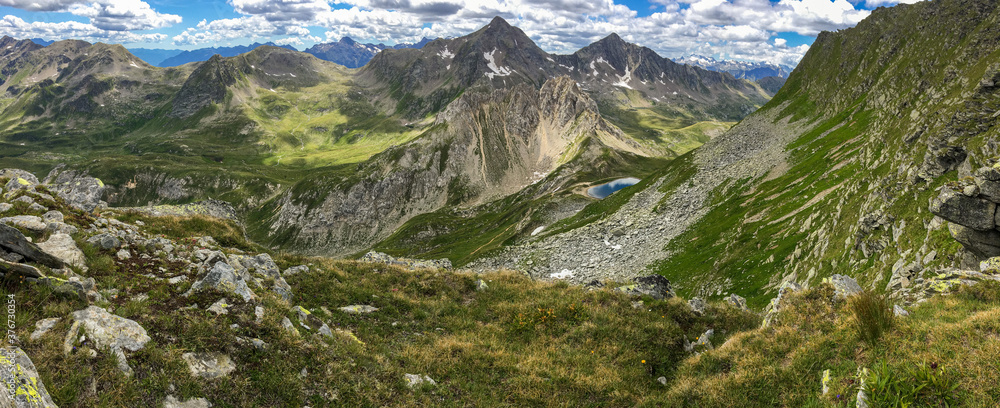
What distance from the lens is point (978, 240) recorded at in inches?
687

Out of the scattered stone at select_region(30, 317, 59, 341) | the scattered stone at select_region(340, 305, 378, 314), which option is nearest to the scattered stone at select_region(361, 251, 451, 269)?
Answer: the scattered stone at select_region(340, 305, 378, 314)

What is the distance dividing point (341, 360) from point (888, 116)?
86148 mm

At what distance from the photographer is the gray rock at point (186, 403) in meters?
9.82

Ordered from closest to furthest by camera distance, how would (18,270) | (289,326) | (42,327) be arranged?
(42,327)
(18,270)
(289,326)

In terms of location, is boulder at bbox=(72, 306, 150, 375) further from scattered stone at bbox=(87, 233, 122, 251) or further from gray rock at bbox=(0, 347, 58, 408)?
scattered stone at bbox=(87, 233, 122, 251)

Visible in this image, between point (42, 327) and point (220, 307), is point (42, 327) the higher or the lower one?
the higher one

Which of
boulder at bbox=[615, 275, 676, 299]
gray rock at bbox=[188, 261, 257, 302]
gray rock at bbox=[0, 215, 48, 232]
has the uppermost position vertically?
gray rock at bbox=[0, 215, 48, 232]

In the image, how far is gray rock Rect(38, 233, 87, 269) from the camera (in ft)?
48.2

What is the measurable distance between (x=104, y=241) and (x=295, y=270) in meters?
7.80

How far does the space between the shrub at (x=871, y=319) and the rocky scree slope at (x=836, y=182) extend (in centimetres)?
973

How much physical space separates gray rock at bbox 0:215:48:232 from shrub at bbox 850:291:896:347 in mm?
29891

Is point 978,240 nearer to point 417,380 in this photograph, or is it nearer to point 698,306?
point 698,306

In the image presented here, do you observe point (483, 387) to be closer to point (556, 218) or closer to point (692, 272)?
point (692, 272)

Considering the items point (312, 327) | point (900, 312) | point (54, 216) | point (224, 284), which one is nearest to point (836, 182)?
point (900, 312)
